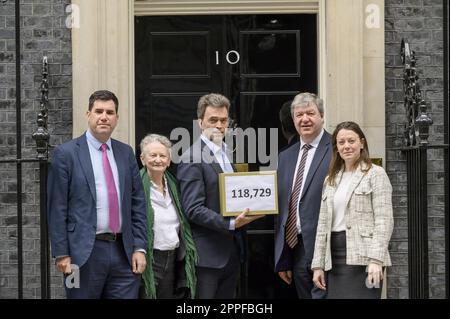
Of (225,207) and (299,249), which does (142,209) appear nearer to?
(225,207)

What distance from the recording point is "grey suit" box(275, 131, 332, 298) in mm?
6359

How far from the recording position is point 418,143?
23.0 ft

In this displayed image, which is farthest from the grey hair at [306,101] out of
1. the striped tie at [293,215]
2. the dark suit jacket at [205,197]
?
the dark suit jacket at [205,197]

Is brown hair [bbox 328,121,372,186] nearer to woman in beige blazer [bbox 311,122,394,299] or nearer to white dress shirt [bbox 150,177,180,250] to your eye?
woman in beige blazer [bbox 311,122,394,299]

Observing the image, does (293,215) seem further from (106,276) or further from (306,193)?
(106,276)

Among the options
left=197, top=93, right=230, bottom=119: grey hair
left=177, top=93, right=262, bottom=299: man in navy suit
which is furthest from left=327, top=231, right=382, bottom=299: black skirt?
left=197, top=93, right=230, bottom=119: grey hair

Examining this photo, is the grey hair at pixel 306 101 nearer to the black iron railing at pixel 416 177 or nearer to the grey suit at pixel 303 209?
the grey suit at pixel 303 209

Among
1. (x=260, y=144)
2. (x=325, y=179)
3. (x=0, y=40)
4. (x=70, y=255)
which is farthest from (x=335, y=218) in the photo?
(x=0, y=40)

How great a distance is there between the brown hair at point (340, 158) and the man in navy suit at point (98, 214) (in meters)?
1.22

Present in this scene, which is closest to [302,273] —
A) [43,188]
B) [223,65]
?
[43,188]

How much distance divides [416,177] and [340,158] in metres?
1.07

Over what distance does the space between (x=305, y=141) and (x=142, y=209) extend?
1.19 metres

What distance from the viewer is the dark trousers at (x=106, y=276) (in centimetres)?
610

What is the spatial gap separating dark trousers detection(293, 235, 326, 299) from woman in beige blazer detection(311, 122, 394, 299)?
0.21 meters
